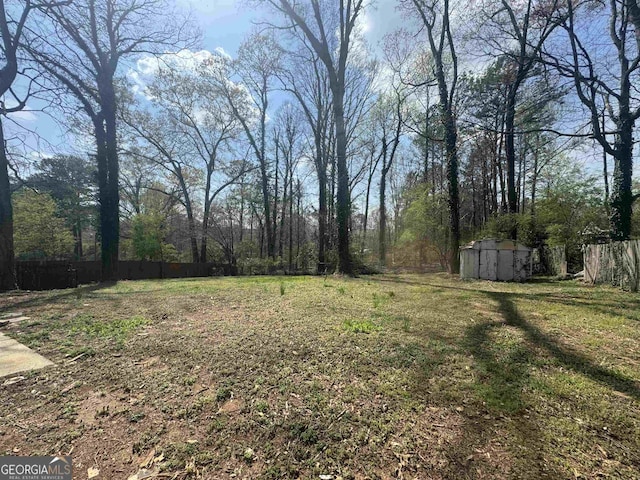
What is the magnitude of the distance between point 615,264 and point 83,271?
19.8 metres

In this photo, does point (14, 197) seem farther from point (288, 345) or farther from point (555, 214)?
point (555, 214)

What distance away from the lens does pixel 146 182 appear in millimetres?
22391

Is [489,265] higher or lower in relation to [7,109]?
lower

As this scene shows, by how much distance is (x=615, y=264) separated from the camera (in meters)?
7.38

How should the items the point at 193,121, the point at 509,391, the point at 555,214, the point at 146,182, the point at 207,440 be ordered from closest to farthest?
1. the point at 207,440
2. the point at 509,391
3. the point at 555,214
4. the point at 193,121
5. the point at 146,182

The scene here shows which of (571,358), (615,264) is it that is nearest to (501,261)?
(615,264)

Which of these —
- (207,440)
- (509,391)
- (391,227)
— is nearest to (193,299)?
(207,440)

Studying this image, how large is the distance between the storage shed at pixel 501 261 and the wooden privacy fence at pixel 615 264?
5.84 ft

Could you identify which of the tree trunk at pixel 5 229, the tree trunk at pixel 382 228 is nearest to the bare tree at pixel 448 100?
the tree trunk at pixel 382 228

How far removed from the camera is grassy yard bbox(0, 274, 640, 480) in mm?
1390

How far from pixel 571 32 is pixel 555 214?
6637 mm

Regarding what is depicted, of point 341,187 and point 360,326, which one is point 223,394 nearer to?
point 360,326

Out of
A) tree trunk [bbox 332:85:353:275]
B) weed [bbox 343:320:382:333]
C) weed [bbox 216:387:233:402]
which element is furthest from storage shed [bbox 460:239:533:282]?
weed [bbox 216:387:233:402]

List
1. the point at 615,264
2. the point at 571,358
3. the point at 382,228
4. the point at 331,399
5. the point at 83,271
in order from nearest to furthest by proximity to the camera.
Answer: the point at 331,399, the point at 571,358, the point at 615,264, the point at 83,271, the point at 382,228
